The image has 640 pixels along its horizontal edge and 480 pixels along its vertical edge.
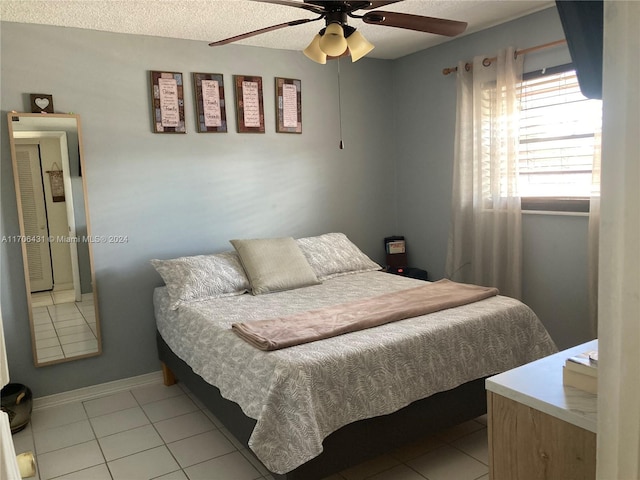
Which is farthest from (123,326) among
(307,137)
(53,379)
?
(307,137)

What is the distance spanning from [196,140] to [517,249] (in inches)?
93.8

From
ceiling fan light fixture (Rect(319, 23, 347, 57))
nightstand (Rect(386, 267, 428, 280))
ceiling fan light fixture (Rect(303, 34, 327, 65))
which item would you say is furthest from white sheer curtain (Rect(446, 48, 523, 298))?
ceiling fan light fixture (Rect(319, 23, 347, 57))

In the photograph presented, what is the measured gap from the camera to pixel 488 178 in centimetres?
368

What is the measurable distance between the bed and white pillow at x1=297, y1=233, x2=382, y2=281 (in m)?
0.48

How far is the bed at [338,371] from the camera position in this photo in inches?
77.5

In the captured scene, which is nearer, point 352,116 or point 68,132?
point 68,132

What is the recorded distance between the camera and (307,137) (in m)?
4.12

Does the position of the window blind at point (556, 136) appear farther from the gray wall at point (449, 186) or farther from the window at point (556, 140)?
the gray wall at point (449, 186)

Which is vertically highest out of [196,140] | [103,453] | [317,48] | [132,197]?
[317,48]

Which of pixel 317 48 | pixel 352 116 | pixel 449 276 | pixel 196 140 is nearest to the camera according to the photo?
pixel 317 48

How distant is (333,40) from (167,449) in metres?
2.18

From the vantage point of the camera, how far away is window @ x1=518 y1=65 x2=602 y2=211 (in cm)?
315

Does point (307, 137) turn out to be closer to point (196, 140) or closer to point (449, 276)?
point (196, 140)

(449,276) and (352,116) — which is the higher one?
(352,116)
